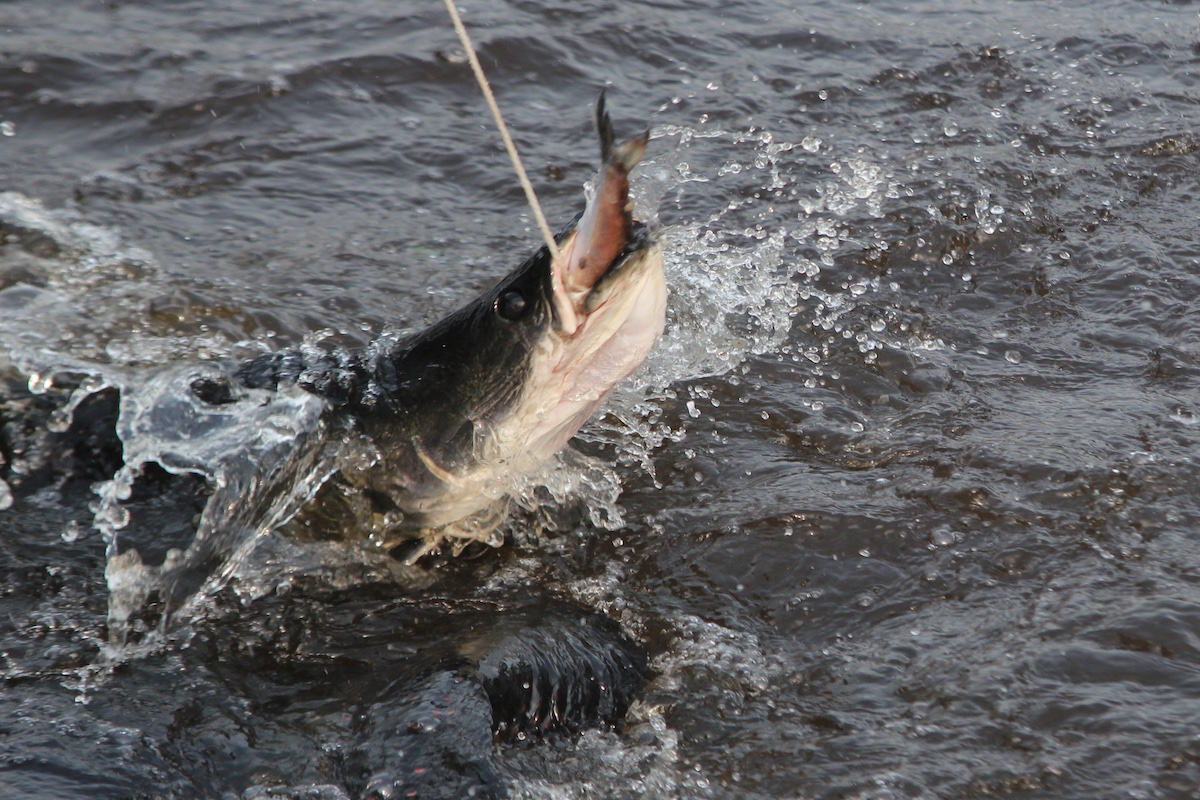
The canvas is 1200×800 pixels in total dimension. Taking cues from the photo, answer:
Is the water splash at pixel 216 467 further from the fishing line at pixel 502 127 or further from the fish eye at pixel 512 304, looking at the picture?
the fishing line at pixel 502 127

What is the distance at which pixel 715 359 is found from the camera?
172 inches

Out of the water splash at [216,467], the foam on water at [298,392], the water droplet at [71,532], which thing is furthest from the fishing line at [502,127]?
the water droplet at [71,532]

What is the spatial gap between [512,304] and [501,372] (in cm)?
18

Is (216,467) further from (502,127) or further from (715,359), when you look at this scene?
(715,359)

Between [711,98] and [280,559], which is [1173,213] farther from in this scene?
[280,559]

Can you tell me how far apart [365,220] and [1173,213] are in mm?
3456

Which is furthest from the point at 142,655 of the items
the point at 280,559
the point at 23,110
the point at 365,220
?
the point at 23,110

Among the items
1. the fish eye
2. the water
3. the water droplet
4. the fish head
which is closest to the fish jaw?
the fish head

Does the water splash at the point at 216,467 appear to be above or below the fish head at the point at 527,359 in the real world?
below

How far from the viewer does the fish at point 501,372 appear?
9.07 ft

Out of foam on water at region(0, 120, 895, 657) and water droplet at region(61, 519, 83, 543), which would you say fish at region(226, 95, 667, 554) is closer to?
foam on water at region(0, 120, 895, 657)

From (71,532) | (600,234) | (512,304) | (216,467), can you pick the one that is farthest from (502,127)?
(71,532)

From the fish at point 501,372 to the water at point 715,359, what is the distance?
21cm

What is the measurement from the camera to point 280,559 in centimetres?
331
